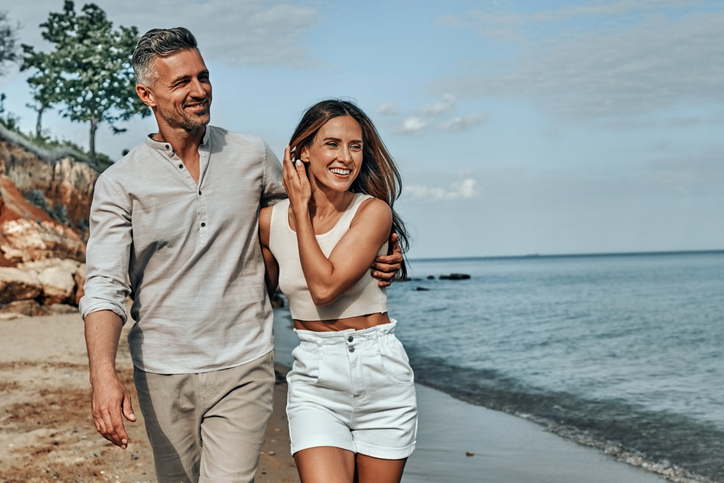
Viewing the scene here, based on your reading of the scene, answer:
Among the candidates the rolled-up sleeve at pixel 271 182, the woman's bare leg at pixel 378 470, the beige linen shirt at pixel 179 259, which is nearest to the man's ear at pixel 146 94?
the beige linen shirt at pixel 179 259

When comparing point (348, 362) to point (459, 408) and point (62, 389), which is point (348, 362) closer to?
point (62, 389)

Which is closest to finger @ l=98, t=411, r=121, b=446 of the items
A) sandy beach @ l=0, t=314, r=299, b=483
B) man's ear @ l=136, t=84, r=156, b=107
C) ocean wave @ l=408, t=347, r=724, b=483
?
man's ear @ l=136, t=84, r=156, b=107

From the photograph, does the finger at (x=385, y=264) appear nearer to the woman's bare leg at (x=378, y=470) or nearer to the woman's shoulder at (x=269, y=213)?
the woman's shoulder at (x=269, y=213)

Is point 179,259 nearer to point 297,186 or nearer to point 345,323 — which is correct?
point 297,186

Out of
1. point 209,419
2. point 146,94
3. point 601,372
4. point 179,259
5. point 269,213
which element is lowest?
point 601,372

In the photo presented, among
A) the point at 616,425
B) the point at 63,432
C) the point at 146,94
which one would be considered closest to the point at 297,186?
the point at 146,94

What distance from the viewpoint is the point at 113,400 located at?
2.52 metres

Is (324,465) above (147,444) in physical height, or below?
above

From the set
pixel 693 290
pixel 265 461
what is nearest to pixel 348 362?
pixel 265 461

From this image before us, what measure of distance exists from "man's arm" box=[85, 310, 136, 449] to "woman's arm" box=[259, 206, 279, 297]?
749 mm

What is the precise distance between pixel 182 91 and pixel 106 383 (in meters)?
1.22

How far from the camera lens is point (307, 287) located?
3074mm

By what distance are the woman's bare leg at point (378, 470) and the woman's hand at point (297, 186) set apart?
1045mm

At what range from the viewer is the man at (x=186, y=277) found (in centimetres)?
299
